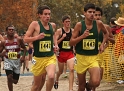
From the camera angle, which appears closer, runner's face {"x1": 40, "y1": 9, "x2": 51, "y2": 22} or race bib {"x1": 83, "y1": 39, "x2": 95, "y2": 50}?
race bib {"x1": 83, "y1": 39, "x2": 95, "y2": 50}

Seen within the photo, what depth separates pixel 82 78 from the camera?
8172mm

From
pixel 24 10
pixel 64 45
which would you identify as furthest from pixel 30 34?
pixel 24 10

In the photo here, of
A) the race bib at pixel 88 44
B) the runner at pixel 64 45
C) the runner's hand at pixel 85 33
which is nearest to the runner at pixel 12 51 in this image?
the runner at pixel 64 45

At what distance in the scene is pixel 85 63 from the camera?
8156 mm

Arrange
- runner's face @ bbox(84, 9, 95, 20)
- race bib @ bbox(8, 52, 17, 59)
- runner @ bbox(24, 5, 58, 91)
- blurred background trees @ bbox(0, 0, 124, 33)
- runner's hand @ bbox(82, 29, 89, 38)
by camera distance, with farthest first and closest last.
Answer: blurred background trees @ bbox(0, 0, 124, 33) → race bib @ bbox(8, 52, 17, 59) → runner @ bbox(24, 5, 58, 91) → runner's face @ bbox(84, 9, 95, 20) → runner's hand @ bbox(82, 29, 89, 38)

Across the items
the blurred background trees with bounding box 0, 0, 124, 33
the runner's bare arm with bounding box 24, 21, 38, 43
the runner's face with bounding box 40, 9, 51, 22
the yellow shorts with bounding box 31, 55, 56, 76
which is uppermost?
the runner's face with bounding box 40, 9, 51, 22

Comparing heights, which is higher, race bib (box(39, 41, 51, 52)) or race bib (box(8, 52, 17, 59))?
race bib (box(39, 41, 51, 52))

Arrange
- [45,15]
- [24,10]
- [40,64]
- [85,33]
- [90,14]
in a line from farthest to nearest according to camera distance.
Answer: [24,10] < [45,15] < [40,64] < [90,14] < [85,33]

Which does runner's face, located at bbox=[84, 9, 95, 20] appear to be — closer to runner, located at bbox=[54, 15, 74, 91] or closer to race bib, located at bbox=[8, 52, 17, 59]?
race bib, located at bbox=[8, 52, 17, 59]

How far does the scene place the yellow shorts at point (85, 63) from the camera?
811cm

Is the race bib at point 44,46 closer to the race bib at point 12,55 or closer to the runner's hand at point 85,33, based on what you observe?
the runner's hand at point 85,33

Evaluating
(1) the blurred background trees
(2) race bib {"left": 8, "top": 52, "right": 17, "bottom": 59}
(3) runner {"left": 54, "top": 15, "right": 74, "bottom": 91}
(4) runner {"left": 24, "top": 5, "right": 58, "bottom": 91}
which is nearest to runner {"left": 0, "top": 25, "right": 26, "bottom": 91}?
(2) race bib {"left": 8, "top": 52, "right": 17, "bottom": 59}

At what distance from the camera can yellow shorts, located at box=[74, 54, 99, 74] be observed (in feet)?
26.6

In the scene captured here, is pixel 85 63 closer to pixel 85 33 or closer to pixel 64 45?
pixel 85 33
